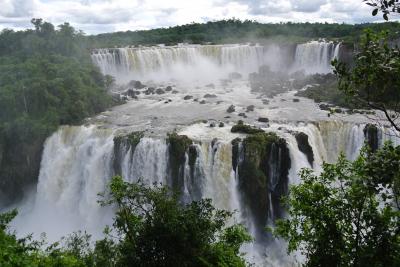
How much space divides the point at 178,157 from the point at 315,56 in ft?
84.2

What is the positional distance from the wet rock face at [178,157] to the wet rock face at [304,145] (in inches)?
221

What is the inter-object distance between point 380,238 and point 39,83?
2666 centimetres

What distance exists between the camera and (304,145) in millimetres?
22609

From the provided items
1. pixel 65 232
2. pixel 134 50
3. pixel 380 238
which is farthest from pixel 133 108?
pixel 380 238

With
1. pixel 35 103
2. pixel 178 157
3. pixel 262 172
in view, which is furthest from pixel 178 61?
pixel 262 172

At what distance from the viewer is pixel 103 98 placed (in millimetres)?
31375

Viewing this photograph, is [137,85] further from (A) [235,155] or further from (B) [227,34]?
(B) [227,34]

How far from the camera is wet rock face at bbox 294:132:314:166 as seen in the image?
2242cm

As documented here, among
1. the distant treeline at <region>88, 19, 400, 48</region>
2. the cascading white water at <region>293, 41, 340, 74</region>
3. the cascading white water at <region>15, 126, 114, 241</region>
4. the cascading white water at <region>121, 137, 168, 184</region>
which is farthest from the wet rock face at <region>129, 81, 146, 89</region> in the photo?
the cascading white water at <region>121, 137, 168, 184</region>

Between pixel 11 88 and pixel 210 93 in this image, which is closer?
pixel 11 88

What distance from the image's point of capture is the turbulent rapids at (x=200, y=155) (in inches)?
837

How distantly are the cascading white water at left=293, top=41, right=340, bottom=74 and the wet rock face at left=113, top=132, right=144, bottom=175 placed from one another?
2386 cm

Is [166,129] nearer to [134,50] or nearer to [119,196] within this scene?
[119,196]

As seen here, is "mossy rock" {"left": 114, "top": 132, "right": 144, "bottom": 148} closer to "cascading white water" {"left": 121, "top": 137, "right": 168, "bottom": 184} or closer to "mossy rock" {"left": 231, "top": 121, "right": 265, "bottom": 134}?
"cascading white water" {"left": 121, "top": 137, "right": 168, "bottom": 184}
